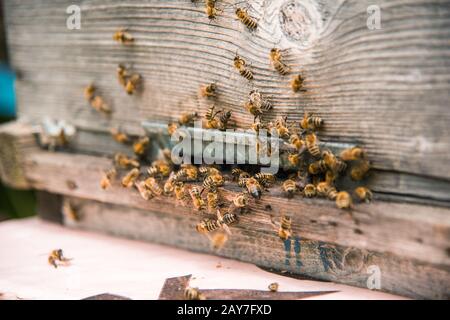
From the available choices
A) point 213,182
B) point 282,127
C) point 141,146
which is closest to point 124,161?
point 141,146

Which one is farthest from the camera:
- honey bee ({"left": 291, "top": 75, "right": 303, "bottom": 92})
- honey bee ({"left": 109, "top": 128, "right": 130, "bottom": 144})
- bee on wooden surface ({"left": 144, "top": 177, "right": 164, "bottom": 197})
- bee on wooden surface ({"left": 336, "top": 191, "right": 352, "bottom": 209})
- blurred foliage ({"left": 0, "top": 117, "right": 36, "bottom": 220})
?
blurred foliage ({"left": 0, "top": 117, "right": 36, "bottom": 220})

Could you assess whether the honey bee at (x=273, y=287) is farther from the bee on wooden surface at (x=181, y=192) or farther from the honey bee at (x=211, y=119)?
the honey bee at (x=211, y=119)

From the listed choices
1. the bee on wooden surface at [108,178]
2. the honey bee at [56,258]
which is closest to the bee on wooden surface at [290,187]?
the bee on wooden surface at [108,178]

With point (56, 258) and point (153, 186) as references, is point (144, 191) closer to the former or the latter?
point (153, 186)

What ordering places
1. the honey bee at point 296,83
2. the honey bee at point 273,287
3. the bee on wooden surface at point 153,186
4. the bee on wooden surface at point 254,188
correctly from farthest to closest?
the bee on wooden surface at point 153,186 < the bee on wooden surface at point 254,188 < the honey bee at point 296,83 < the honey bee at point 273,287

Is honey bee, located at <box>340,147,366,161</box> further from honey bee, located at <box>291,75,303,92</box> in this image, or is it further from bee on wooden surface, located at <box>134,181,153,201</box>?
bee on wooden surface, located at <box>134,181,153,201</box>

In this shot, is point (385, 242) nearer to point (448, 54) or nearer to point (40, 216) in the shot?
point (448, 54)

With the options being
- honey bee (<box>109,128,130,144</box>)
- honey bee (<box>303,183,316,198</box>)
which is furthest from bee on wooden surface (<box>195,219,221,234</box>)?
honey bee (<box>109,128,130,144</box>)

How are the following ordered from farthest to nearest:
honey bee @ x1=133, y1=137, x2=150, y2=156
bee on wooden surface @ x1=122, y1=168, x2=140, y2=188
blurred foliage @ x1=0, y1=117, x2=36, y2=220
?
1. blurred foliage @ x1=0, y1=117, x2=36, y2=220
2. honey bee @ x1=133, y1=137, x2=150, y2=156
3. bee on wooden surface @ x1=122, y1=168, x2=140, y2=188
